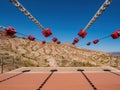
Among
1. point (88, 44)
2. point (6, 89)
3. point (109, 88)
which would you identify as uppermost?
point (88, 44)

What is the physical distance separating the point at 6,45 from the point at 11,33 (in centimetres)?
4797

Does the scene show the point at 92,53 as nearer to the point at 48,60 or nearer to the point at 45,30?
the point at 48,60

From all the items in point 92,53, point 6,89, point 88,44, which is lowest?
point 6,89

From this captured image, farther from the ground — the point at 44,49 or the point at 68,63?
the point at 44,49

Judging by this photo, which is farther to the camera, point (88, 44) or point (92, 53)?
point (92, 53)

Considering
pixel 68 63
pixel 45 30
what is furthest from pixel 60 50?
pixel 45 30

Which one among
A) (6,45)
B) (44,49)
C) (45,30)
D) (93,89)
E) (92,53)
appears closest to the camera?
(93,89)

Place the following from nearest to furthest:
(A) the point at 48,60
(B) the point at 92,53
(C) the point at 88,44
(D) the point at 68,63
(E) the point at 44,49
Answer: (C) the point at 88,44, (D) the point at 68,63, (A) the point at 48,60, (E) the point at 44,49, (B) the point at 92,53

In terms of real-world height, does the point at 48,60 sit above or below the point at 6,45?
below

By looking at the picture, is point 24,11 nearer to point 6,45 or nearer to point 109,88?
point 109,88

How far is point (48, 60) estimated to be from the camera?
4769 centimetres

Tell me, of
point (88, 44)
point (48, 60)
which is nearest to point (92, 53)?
point (48, 60)

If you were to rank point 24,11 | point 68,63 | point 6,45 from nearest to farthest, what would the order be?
point 24,11
point 68,63
point 6,45

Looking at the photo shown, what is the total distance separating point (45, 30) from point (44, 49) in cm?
5157
